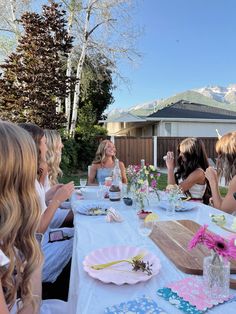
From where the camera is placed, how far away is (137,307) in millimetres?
996

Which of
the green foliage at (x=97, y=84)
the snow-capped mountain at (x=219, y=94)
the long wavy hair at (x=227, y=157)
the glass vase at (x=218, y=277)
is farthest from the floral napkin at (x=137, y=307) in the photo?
the snow-capped mountain at (x=219, y=94)

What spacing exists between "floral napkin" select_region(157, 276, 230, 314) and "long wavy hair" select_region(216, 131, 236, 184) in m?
1.58

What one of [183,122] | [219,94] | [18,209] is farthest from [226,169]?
[219,94]

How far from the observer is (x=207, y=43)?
835 inches

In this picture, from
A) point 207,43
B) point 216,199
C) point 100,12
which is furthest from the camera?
point 207,43

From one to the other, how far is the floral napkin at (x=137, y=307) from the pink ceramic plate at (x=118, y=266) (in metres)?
0.12

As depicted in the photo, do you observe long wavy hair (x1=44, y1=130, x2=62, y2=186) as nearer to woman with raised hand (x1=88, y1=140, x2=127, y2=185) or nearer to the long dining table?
woman with raised hand (x1=88, y1=140, x2=127, y2=185)

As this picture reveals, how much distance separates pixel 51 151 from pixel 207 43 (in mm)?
21126

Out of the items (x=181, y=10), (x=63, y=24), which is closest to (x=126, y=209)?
(x=63, y=24)

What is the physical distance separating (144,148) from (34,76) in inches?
257

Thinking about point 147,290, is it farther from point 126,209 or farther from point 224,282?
point 126,209

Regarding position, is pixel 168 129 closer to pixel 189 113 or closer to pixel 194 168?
pixel 189 113

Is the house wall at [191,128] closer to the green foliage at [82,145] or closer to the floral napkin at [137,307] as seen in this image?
the green foliage at [82,145]

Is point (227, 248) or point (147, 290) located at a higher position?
point (227, 248)
